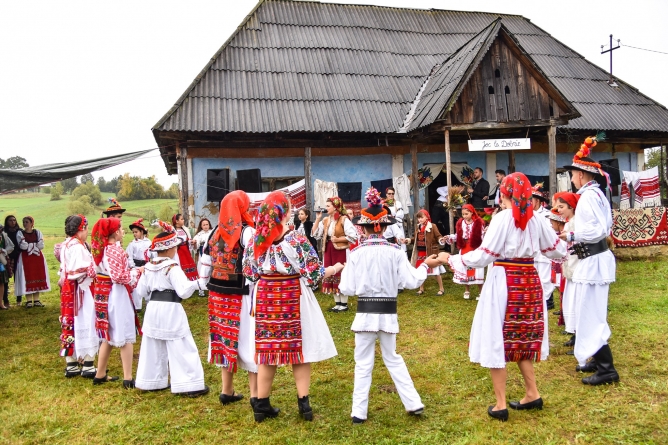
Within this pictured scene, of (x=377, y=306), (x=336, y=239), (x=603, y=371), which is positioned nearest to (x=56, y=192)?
(x=336, y=239)

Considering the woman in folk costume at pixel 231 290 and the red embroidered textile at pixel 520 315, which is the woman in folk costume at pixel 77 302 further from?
the red embroidered textile at pixel 520 315

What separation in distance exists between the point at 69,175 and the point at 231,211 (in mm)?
5809

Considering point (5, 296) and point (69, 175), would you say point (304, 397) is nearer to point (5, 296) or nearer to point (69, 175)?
point (69, 175)

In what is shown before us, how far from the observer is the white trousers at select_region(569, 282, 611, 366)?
190 inches

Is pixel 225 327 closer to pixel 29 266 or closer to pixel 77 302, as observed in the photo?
pixel 77 302

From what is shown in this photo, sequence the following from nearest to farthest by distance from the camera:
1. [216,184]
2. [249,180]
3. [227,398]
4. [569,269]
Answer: [227,398], [569,269], [216,184], [249,180]

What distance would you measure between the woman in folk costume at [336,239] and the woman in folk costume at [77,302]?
3998 millimetres

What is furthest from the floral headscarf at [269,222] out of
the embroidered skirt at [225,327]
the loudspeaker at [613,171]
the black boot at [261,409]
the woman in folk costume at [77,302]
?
the loudspeaker at [613,171]

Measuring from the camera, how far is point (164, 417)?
14.4 ft

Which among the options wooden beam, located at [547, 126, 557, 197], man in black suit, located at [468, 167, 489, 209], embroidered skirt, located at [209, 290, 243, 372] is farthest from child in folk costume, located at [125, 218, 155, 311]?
wooden beam, located at [547, 126, 557, 197]

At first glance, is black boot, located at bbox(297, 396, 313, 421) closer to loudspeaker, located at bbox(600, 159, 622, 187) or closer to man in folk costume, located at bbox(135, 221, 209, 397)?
man in folk costume, located at bbox(135, 221, 209, 397)

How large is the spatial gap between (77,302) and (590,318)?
5.42m

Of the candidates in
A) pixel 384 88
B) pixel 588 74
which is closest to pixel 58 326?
pixel 384 88

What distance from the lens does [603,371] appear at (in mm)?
4777
